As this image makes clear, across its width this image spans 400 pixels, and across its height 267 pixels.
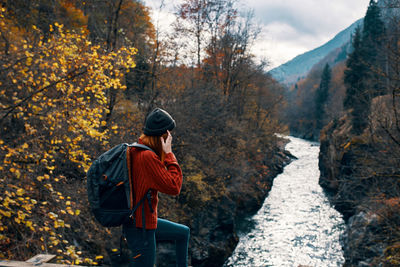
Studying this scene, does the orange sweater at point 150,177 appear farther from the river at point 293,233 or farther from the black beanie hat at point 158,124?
the river at point 293,233

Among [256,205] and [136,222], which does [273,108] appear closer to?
[256,205]

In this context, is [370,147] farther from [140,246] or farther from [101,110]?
[140,246]

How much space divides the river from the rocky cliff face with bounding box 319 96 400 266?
3.17 ft

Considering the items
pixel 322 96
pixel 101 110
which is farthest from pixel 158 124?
pixel 322 96

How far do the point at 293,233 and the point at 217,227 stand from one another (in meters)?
4.67

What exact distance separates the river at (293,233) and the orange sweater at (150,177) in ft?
38.8

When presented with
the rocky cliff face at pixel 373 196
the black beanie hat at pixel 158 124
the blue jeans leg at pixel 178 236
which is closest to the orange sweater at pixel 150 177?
the black beanie hat at pixel 158 124

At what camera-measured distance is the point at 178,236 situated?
2.94 metres

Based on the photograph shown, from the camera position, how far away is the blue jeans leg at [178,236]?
288 centimetres

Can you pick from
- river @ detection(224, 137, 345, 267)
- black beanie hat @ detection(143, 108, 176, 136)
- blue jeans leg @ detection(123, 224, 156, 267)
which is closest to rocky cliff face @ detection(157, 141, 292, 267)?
river @ detection(224, 137, 345, 267)

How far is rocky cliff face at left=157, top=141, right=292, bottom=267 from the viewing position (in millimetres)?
12359

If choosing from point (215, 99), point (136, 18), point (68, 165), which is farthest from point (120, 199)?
point (215, 99)

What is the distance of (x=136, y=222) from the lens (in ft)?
8.31

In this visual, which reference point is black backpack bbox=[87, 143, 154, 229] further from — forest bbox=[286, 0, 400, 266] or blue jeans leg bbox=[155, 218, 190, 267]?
forest bbox=[286, 0, 400, 266]
